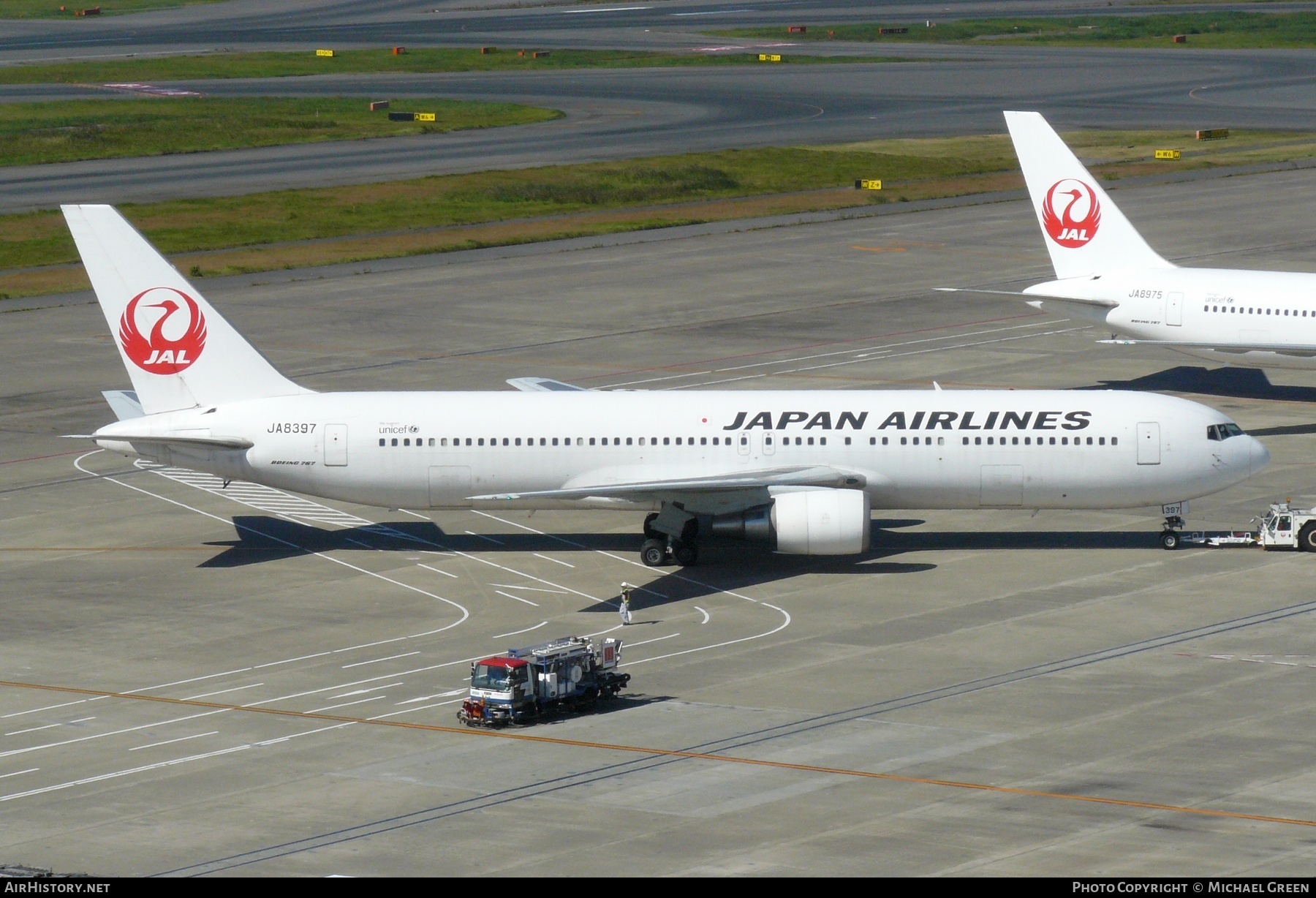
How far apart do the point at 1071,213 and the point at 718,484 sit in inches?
1122

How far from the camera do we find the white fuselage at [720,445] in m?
54.2

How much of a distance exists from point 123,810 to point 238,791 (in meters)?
2.19

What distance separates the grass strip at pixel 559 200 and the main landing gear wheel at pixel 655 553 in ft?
186

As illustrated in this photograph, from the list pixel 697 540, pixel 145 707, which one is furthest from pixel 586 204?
pixel 145 707

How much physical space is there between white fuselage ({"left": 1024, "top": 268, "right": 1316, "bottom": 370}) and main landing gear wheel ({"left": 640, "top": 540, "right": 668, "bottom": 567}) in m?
25.7

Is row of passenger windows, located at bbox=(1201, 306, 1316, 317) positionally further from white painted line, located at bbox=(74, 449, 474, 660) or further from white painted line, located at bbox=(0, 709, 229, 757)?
white painted line, located at bbox=(0, 709, 229, 757)

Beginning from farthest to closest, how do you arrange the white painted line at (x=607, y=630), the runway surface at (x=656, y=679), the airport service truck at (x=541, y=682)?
the white painted line at (x=607, y=630)
the airport service truck at (x=541, y=682)
the runway surface at (x=656, y=679)

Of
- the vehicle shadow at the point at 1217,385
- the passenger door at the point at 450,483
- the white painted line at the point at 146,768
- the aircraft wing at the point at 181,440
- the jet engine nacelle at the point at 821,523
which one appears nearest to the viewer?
the white painted line at the point at 146,768

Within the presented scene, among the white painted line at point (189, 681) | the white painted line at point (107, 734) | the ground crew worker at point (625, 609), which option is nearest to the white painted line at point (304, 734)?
the white painted line at point (107, 734)

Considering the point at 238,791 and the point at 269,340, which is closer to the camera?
the point at 238,791

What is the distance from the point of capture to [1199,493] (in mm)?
54906

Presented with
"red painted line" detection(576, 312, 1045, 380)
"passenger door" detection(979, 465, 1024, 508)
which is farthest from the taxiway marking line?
"red painted line" detection(576, 312, 1045, 380)

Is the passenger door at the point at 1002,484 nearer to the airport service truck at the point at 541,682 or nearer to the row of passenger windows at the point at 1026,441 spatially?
the row of passenger windows at the point at 1026,441

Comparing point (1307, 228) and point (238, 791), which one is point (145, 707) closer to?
point (238, 791)
